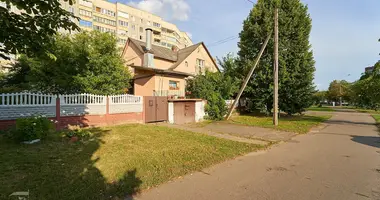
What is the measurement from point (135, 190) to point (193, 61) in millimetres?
21950

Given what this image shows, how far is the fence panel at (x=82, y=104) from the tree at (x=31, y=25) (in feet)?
21.4

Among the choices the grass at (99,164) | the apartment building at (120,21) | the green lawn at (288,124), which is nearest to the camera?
the grass at (99,164)

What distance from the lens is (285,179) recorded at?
4.27 m

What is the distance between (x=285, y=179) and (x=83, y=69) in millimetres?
13316

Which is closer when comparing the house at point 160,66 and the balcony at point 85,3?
the house at point 160,66

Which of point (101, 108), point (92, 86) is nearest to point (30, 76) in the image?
point (92, 86)

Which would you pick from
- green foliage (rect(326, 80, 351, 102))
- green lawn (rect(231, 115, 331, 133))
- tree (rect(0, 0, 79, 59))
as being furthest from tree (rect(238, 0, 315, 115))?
green foliage (rect(326, 80, 351, 102))

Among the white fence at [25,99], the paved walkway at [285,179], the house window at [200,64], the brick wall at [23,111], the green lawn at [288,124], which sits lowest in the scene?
the paved walkway at [285,179]

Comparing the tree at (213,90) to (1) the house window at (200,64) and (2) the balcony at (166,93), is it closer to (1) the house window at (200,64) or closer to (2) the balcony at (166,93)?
(2) the balcony at (166,93)

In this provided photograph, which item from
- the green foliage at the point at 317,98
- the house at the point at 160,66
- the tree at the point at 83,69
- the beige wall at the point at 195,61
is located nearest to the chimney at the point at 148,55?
the house at the point at 160,66

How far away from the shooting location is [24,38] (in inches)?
115

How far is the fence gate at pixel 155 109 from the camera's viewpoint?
12383 mm

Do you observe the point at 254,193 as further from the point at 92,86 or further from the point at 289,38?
the point at 289,38

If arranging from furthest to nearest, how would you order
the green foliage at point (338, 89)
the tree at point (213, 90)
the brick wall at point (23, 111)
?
the green foliage at point (338, 89), the tree at point (213, 90), the brick wall at point (23, 111)
